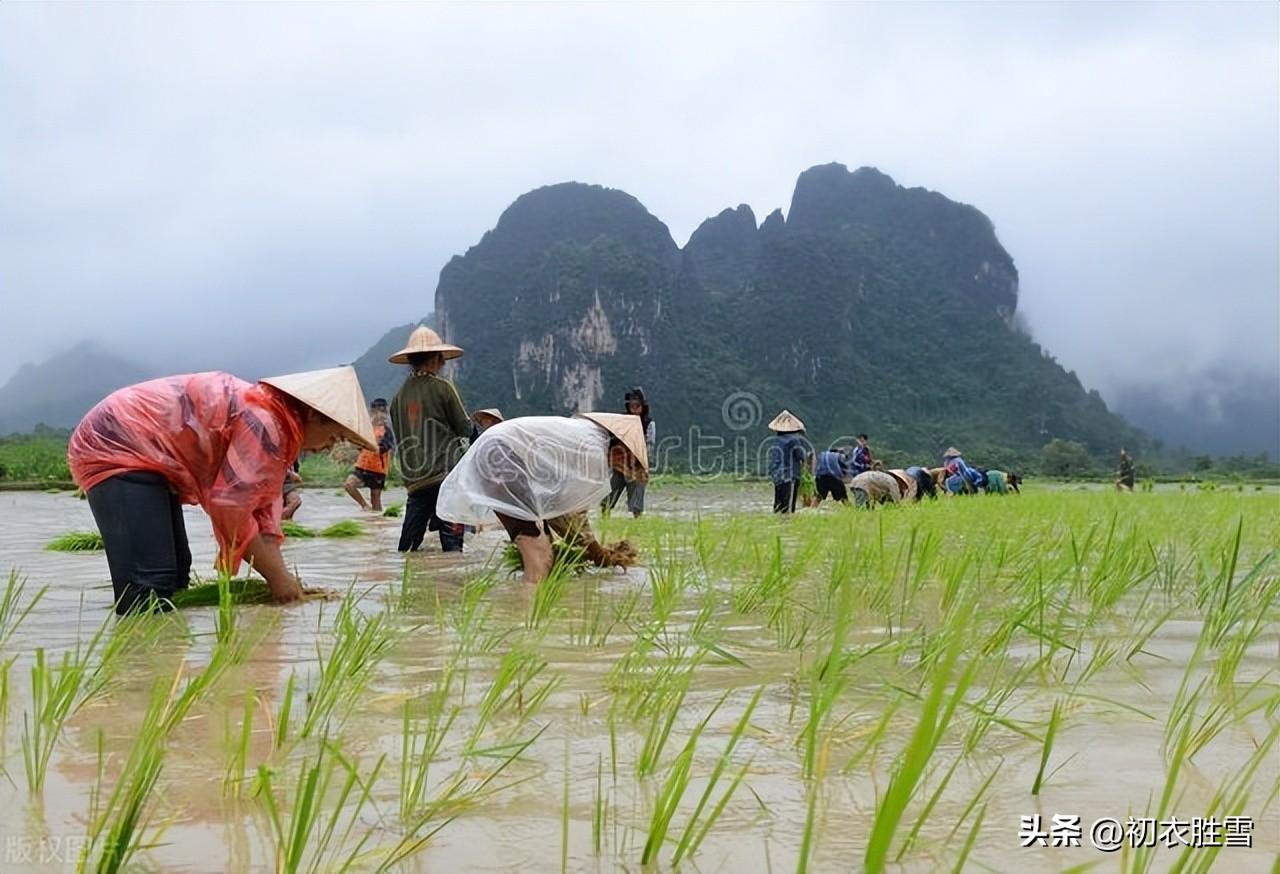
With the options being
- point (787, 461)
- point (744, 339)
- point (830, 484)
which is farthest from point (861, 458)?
point (744, 339)

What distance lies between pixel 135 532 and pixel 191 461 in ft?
0.85

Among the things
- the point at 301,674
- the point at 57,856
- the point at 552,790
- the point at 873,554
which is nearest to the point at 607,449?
the point at 873,554

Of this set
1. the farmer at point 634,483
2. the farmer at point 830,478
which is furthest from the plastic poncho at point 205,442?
the farmer at point 830,478

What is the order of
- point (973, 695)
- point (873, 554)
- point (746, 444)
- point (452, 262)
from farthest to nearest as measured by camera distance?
point (452, 262) < point (746, 444) < point (873, 554) < point (973, 695)

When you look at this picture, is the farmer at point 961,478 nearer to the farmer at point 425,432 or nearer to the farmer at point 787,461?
the farmer at point 787,461

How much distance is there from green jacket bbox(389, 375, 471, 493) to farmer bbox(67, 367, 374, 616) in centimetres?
194

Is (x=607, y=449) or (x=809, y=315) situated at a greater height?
(x=809, y=315)

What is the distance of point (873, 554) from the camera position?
293cm

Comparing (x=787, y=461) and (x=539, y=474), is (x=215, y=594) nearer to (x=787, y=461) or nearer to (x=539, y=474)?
(x=539, y=474)

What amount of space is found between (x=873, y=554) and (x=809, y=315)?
190 feet

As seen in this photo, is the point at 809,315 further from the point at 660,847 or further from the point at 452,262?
the point at 660,847

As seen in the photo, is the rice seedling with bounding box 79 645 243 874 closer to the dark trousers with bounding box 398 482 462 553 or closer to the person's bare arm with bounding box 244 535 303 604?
the person's bare arm with bounding box 244 535 303 604

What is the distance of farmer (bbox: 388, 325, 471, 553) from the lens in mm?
4777

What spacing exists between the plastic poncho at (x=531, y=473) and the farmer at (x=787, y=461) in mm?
5646
